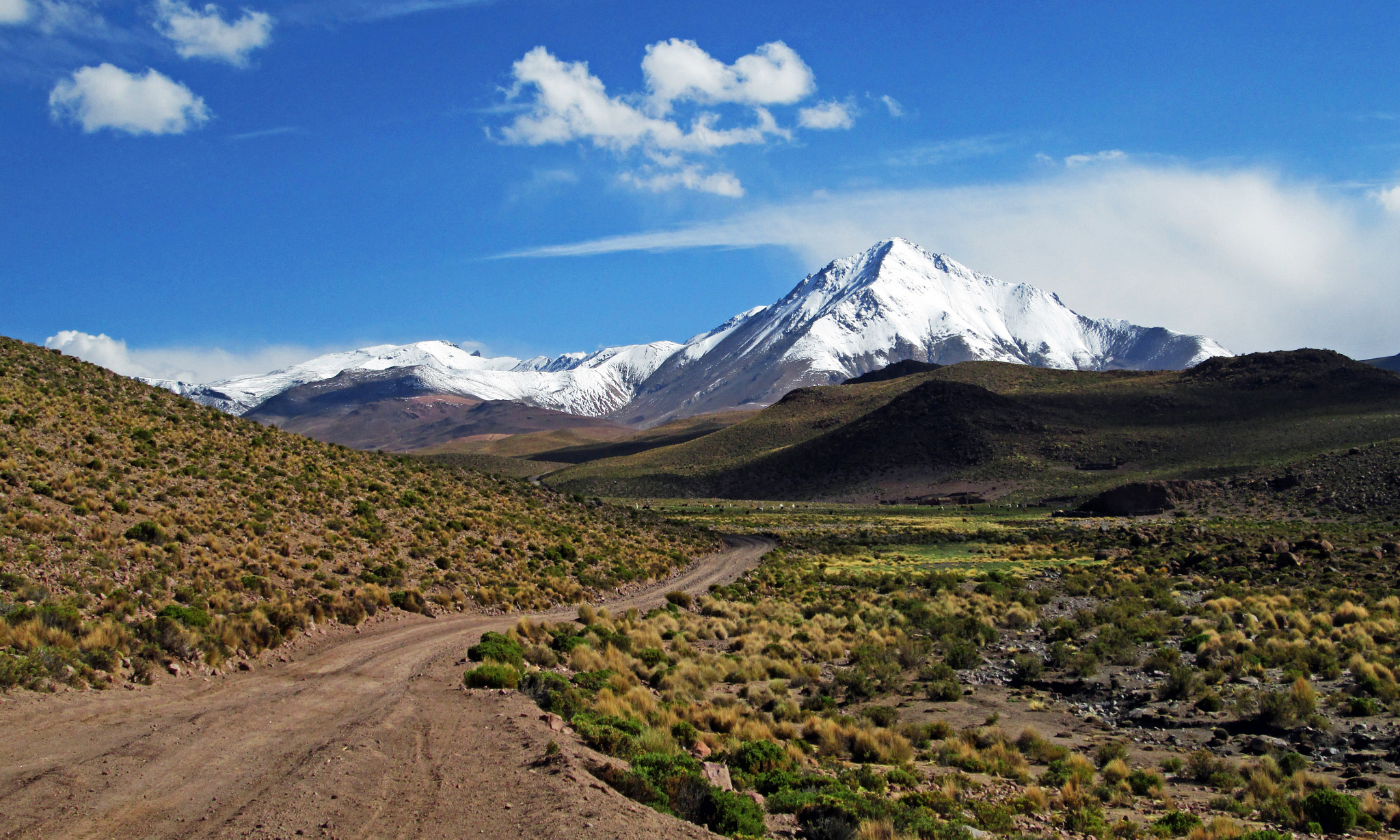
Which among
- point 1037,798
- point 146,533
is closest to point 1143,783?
point 1037,798

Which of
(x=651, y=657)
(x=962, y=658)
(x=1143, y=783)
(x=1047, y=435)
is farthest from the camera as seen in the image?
(x=1047, y=435)

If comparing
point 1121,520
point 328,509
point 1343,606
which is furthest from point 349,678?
point 1121,520

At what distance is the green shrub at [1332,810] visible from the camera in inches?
429

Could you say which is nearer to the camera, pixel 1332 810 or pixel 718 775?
pixel 1332 810

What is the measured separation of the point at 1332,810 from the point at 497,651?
1405 centimetres

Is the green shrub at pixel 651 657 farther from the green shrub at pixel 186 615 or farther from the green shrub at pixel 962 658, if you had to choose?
the green shrub at pixel 186 615

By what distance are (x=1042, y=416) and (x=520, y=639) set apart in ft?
408

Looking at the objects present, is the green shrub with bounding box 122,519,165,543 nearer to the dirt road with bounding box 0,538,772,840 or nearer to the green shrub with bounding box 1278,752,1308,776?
the dirt road with bounding box 0,538,772,840

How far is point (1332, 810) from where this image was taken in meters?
11.0

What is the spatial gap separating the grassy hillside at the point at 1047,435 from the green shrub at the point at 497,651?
95.9 meters

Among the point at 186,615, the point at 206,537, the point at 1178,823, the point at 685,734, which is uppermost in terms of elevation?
the point at 206,537

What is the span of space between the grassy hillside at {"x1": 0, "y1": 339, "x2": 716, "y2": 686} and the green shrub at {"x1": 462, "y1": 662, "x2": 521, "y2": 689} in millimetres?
5201

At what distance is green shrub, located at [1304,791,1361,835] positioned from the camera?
35.7 ft

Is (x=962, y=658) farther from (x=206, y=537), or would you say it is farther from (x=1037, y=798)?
(x=206, y=537)
